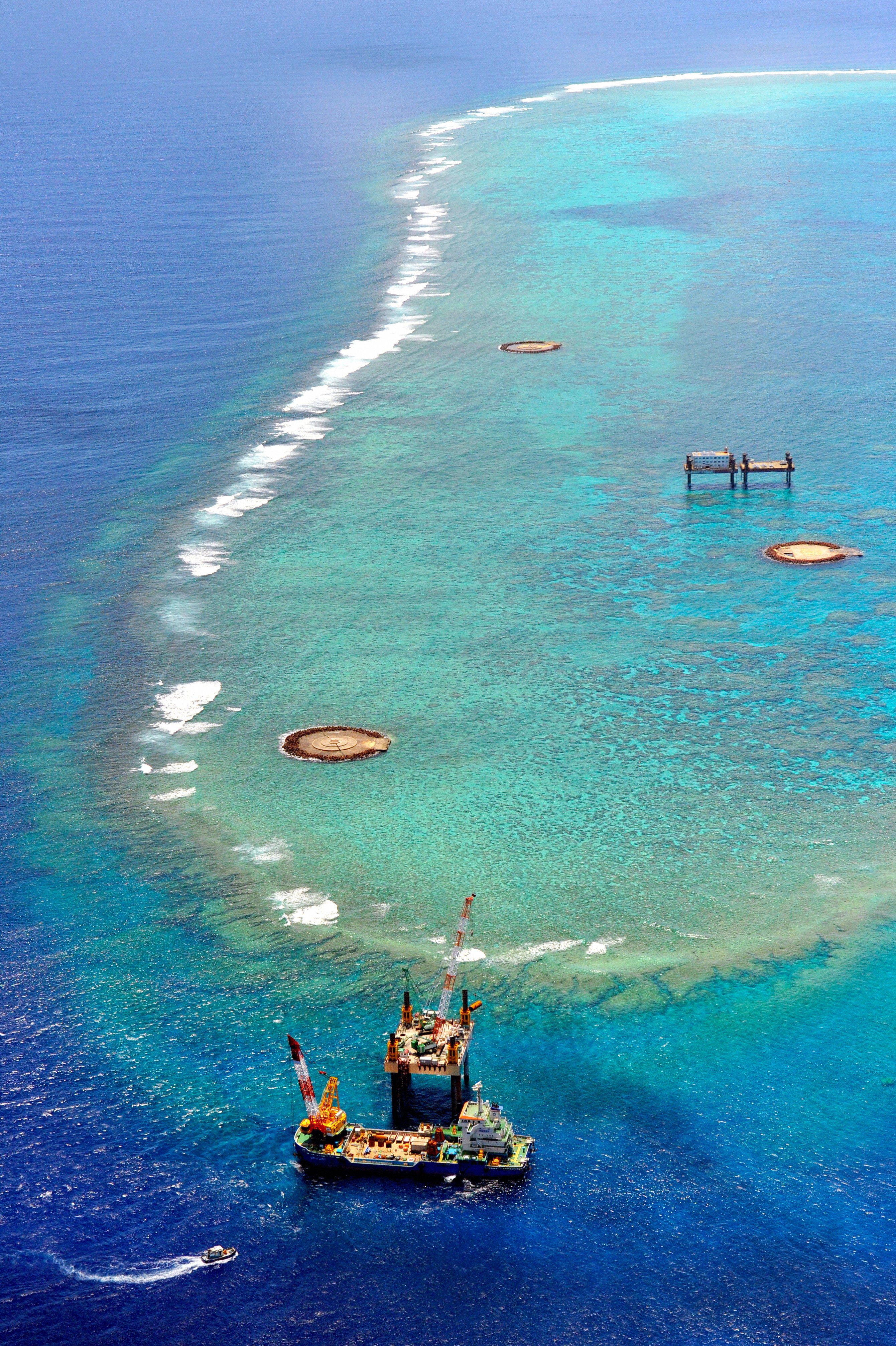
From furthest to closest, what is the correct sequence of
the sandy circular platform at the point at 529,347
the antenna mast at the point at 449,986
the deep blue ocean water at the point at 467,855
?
1. the sandy circular platform at the point at 529,347
2. the antenna mast at the point at 449,986
3. the deep blue ocean water at the point at 467,855

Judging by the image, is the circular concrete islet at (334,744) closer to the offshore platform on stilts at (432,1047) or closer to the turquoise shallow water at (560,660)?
the turquoise shallow water at (560,660)

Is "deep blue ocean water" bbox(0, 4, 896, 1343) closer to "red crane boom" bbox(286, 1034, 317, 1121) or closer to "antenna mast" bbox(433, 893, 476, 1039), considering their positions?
"red crane boom" bbox(286, 1034, 317, 1121)

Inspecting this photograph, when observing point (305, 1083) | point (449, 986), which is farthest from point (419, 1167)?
point (449, 986)

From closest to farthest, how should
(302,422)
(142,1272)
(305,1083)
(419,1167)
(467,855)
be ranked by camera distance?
(142,1272) < (419,1167) < (305,1083) < (467,855) < (302,422)

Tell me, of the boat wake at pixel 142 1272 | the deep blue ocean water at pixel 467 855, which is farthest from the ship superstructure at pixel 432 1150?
the boat wake at pixel 142 1272

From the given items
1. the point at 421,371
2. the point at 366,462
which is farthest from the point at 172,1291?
the point at 421,371

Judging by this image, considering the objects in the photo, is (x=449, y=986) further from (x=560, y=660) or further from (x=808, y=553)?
(x=808, y=553)

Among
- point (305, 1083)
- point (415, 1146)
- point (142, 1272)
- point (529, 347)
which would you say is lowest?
point (142, 1272)
